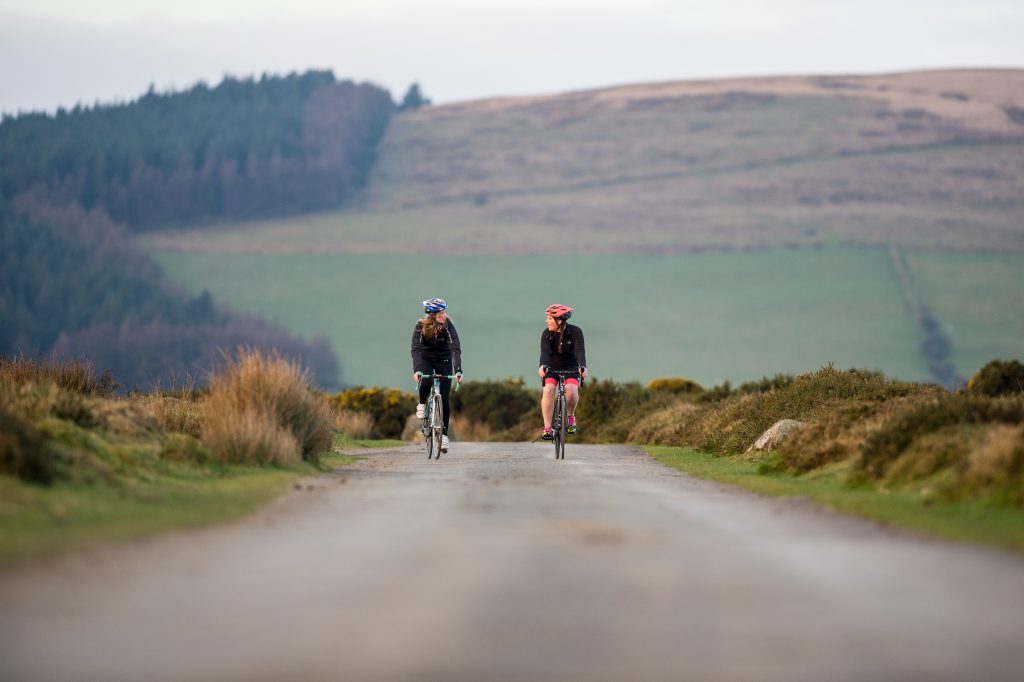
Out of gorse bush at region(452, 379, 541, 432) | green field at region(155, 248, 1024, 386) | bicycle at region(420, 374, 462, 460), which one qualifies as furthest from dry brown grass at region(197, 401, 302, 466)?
green field at region(155, 248, 1024, 386)

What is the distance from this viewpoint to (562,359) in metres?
24.4

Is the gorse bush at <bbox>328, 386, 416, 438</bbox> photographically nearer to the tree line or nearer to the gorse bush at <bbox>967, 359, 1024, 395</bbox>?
the gorse bush at <bbox>967, 359, 1024, 395</bbox>

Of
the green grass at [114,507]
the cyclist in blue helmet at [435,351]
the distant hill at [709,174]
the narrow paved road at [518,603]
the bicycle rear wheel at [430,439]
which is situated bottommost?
the narrow paved road at [518,603]

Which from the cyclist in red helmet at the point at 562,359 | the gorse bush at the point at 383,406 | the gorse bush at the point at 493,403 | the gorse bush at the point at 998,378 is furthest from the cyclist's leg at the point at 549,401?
the gorse bush at the point at 998,378

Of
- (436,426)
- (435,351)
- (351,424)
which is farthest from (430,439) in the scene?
(351,424)

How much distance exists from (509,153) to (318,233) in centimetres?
1847

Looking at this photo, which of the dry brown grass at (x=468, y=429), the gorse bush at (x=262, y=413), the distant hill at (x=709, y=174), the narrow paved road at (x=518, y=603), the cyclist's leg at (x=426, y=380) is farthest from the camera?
the distant hill at (x=709, y=174)

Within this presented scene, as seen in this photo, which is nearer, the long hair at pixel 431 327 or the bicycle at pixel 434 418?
the bicycle at pixel 434 418

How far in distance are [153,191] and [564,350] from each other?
127 metres

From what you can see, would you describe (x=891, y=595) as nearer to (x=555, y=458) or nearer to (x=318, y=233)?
(x=555, y=458)

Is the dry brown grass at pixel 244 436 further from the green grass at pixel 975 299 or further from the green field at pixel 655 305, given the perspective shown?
the green grass at pixel 975 299

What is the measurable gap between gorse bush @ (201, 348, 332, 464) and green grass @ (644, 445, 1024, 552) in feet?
16.1

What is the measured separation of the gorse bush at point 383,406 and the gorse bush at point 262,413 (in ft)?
103

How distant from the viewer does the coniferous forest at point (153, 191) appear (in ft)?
378
